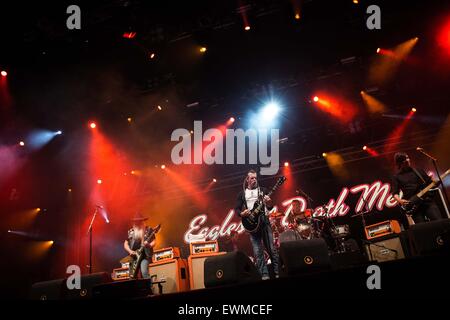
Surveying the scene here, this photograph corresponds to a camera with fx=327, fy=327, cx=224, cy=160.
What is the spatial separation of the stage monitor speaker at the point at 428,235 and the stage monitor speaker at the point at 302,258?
114cm

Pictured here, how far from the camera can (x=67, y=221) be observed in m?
12.8

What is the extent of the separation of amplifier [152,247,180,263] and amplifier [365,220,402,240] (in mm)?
4930

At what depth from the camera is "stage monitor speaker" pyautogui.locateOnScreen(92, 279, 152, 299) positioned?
11.1 feet

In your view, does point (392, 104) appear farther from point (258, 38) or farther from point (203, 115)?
point (203, 115)

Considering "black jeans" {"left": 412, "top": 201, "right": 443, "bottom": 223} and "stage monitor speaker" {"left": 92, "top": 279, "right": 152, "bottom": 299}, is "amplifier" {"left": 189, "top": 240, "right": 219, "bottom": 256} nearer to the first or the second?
"stage monitor speaker" {"left": 92, "top": 279, "right": 152, "bottom": 299}

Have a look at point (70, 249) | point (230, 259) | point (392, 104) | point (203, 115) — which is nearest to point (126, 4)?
point (203, 115)

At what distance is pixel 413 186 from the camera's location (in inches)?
219

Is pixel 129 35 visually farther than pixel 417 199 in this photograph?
Yes

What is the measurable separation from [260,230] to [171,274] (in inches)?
131

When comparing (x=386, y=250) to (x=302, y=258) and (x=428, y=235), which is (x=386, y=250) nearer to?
(x=428, y=235)

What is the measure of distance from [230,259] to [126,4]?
604 cm

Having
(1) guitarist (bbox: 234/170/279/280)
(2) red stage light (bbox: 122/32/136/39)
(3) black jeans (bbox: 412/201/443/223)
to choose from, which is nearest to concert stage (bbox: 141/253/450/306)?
(1) guitarist (bbox: 234/170/279/280)

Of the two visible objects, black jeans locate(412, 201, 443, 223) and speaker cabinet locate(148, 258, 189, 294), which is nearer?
black jeans locate(412, 201, 443, 223)

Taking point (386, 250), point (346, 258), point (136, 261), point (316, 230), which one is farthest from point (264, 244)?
point (316, 230)
